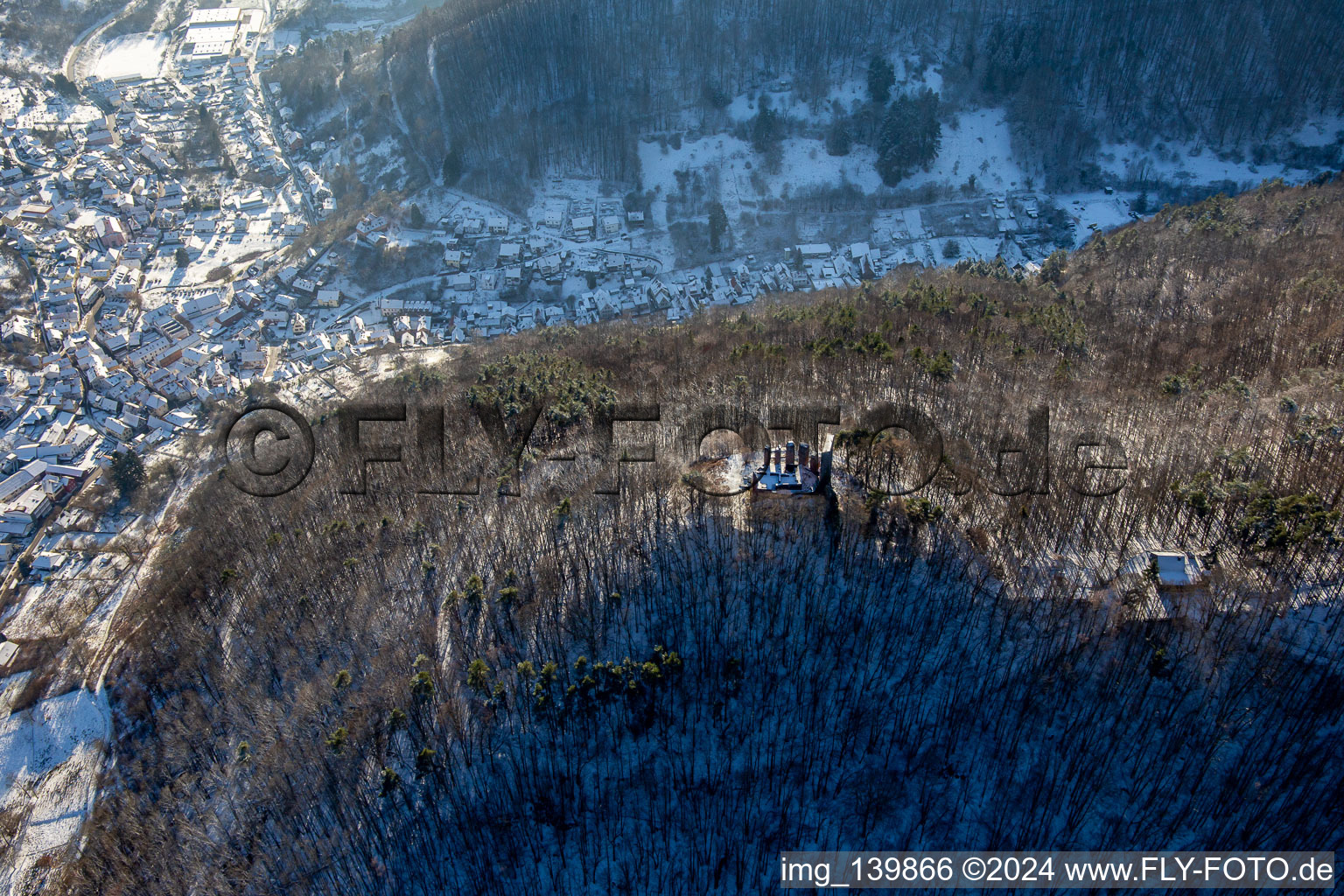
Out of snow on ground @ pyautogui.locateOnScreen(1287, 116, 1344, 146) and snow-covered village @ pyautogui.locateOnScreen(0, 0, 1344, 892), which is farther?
snow on ground @ pyautogui.locateOnScreen(1287, 116, 1344, 146)

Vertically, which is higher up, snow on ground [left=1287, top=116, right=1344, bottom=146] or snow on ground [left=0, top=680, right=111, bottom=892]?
snow on ground [left=1287, top=116, right=1344, bottom=146]

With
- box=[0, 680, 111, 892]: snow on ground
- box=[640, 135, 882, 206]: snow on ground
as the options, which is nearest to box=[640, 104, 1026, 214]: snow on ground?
box=[640, 135, 882, 206]: snow on ground

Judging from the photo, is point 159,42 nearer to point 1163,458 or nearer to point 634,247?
point 634,247

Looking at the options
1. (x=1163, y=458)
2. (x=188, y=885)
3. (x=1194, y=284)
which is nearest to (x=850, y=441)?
(x=1163, y=458)

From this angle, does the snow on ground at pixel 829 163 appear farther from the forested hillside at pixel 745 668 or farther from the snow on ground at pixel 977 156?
the forested hillside at pixel 745 668

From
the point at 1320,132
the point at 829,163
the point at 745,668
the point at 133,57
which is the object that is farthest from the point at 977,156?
the point at 133,57

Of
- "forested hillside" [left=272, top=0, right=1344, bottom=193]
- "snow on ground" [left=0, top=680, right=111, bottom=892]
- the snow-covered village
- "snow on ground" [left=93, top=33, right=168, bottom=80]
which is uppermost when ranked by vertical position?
"snow on ground" [left=93, top=33, right=168, bottom=80]

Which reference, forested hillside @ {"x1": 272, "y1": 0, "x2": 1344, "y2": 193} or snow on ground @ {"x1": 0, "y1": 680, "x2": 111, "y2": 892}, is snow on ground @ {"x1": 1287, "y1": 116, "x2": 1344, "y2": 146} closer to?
forested hillside @ {"x1": 272, "y1": 0, "x2": 1344, "y2": 193}
